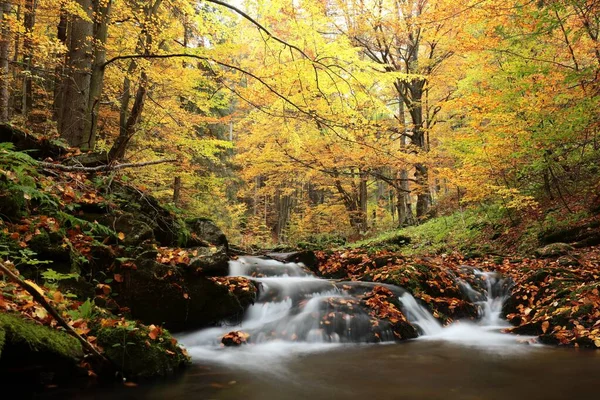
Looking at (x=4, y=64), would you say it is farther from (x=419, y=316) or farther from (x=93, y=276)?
(x=419, y=316)

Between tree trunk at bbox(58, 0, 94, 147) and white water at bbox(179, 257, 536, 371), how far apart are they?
4.71m

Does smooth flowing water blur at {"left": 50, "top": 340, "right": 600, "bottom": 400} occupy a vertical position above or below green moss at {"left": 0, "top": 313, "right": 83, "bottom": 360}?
below

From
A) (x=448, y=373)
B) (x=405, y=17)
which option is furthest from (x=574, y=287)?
(x=405, y=17)

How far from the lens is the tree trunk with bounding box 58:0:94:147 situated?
24.5ft

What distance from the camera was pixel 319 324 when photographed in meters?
6.07

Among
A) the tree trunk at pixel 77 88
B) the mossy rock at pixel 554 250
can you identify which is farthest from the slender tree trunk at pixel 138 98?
the mossy rock at pixel 554 250

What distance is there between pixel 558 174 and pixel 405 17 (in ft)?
28.1

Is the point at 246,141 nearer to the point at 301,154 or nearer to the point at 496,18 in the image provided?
the point at 301,154

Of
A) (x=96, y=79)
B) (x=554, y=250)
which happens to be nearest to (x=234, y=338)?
(x=96, y=79)

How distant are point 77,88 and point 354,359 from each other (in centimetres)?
708

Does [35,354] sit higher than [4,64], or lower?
lower

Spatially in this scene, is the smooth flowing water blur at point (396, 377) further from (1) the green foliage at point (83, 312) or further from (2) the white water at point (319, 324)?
(1) the green foliage at point (83, 312)

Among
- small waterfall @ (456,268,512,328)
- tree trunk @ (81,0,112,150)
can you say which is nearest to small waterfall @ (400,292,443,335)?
small waterfall @ (456,268,512,328)

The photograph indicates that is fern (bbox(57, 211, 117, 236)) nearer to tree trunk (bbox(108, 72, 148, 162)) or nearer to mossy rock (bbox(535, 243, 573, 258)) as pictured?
tree trunk (bbox(108, 72, 148, 162))
